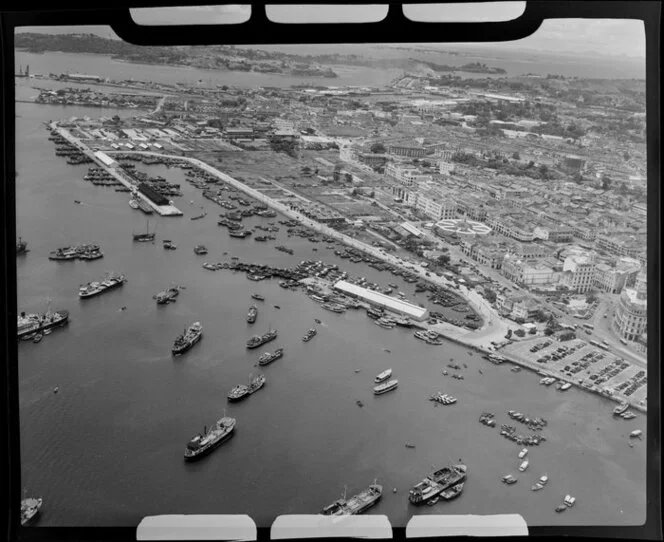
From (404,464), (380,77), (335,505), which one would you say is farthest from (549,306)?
(335,505)

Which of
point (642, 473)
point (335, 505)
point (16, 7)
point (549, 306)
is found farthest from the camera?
point (549, 306)

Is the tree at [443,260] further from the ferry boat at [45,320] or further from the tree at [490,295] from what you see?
the ferry boat at [45,320]

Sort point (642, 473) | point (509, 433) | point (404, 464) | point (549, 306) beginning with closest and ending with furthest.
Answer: point (642, 473) < point (404, 464) < point (509, 433) < point (549, 306)

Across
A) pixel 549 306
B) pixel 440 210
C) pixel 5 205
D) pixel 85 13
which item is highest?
pixel 85 13

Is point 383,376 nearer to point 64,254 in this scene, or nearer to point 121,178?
point 64,254

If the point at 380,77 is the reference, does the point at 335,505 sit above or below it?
below

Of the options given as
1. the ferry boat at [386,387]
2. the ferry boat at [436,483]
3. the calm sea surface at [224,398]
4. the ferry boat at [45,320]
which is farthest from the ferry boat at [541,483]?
the ferry boat at [45,320]

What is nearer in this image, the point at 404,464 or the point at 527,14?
the point at 527,14

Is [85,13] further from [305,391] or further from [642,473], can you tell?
[305,391]
